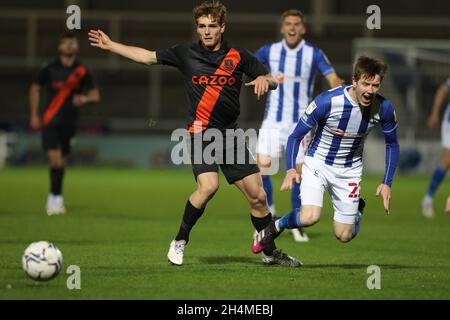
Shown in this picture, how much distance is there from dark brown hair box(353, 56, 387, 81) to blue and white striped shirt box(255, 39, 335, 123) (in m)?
3.13

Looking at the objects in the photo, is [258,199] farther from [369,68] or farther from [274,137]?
[274,137]

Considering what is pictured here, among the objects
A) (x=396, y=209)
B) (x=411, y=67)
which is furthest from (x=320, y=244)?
(x=411, y=67)

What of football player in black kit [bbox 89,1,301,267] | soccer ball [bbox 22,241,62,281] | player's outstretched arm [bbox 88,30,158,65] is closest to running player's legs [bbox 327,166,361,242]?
football player in black kit [bbox 89,1,301,267]

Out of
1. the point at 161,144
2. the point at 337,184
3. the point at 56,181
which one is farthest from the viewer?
the point at 161,144

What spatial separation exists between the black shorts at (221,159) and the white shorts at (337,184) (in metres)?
0.49

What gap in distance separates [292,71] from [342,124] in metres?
3.01

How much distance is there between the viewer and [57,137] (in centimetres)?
1344

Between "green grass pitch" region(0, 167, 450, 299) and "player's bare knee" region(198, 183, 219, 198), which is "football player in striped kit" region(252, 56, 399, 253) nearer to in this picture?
"green grass pitch" region(0, 167, 450, 299)

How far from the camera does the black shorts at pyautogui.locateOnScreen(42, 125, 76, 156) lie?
13.4 meters

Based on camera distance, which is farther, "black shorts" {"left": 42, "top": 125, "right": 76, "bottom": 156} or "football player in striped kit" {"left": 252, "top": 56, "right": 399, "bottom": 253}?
"black shorts" {"left": 42, "top": 125, "right": 76, "bottom": 156}

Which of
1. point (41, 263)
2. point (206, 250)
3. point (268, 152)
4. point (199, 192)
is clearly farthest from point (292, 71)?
point (41, 263)

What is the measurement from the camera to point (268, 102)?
11188 millimetres

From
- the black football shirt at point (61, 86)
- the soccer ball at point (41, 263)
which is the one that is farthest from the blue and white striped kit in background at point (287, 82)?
the soccer ball at point (41, 263)

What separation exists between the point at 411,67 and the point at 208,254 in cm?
1588
